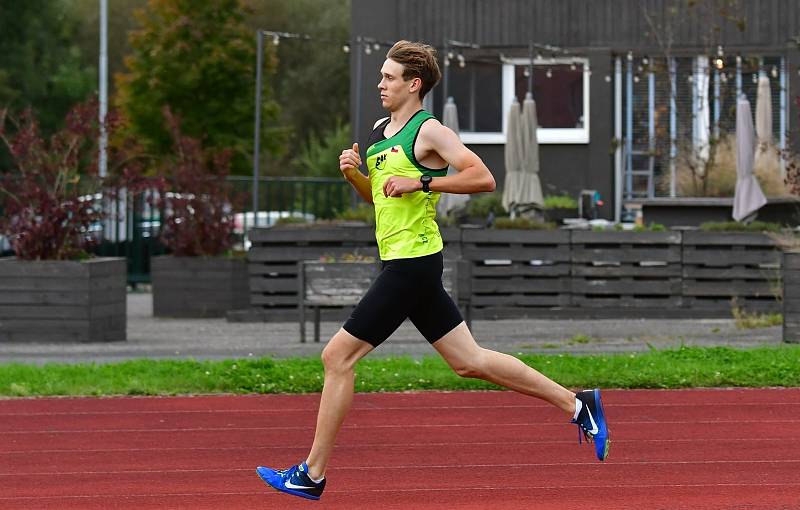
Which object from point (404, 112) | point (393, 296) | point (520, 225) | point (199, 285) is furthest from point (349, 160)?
point (199, 285)

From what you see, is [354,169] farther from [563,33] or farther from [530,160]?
[563,33]

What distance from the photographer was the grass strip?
12680 mm

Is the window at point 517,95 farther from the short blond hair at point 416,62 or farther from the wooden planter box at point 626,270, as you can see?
the short blond hair at point 416,62

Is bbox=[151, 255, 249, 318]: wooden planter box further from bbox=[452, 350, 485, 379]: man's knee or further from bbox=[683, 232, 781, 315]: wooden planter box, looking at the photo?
bbox=[452, 350, 485, 379]: man's knee

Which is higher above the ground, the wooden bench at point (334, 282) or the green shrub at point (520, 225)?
the green shrub at point (520, 225)

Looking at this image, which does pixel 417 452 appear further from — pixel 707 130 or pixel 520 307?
pixel 707 130

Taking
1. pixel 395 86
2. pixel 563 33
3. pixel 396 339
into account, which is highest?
pixel 563 33

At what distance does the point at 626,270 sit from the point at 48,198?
23.0 feet

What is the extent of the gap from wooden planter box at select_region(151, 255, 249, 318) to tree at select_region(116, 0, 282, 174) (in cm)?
2259

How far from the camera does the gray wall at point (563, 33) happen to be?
31.0 m

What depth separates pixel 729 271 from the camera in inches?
803

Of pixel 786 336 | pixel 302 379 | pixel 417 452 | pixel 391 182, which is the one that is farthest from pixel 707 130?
pixel 391 182

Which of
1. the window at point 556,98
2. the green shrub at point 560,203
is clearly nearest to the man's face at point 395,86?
the green shrub at point 560,203

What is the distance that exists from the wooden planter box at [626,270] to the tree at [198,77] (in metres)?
24.5
